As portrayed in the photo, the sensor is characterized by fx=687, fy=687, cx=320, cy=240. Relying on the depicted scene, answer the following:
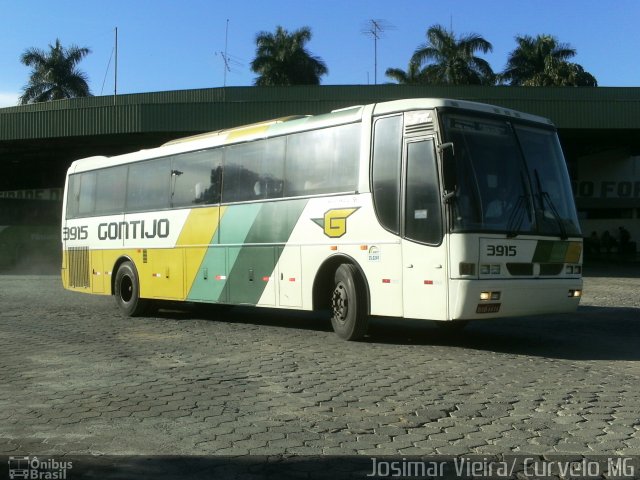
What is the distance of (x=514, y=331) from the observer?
37.2 feet

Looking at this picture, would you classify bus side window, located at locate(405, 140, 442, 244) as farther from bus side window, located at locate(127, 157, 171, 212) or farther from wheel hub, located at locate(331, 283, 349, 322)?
bus side window, located at locate(127, 157, 171, 212)

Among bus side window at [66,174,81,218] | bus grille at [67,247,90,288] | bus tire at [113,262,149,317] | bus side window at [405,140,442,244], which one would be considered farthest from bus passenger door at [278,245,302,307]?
bus side window at [66,174,81,218]

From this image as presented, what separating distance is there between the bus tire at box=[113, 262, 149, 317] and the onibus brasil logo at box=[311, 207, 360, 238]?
18.1 feet

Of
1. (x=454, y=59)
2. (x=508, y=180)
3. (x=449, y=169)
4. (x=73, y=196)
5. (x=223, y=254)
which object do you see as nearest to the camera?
(x=449, y=169)

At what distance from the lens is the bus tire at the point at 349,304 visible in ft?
31.3

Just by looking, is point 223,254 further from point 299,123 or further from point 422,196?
point 422,196

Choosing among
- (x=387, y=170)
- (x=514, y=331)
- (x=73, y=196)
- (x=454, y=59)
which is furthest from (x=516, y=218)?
(x=454, y=59)

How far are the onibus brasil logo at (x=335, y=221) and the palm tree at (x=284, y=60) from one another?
50.7 meters

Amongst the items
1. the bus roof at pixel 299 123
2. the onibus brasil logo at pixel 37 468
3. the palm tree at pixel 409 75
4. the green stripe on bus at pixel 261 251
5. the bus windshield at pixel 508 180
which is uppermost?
the palm tree at pixel 409 75

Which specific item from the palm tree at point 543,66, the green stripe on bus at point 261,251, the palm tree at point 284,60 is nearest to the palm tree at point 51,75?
the palm tree at point 284,60

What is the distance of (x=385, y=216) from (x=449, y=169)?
1.21m

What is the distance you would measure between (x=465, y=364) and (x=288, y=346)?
8.70 ft

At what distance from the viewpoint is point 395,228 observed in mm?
9008

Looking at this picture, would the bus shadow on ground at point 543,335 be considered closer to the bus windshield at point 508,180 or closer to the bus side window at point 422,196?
the bus windshield at point 508,180
